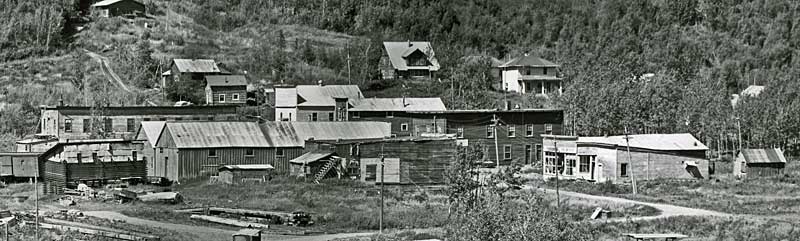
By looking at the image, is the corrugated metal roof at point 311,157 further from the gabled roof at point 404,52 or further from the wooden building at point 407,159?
the gabled roof at point 404,52

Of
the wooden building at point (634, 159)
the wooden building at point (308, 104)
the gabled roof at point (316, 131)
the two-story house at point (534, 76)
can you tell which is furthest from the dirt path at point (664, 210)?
the two-story house at point (534, 76)

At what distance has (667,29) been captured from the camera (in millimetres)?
134250

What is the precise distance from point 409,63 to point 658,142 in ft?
143

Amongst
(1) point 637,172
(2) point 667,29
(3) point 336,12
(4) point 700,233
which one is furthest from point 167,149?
(2) point 667,29

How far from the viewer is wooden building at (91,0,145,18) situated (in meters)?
98.4

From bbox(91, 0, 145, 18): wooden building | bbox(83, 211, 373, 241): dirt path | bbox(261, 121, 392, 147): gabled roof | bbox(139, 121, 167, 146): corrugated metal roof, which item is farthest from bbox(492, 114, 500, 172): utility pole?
bbox(91, 0, 145, 18): wooden building

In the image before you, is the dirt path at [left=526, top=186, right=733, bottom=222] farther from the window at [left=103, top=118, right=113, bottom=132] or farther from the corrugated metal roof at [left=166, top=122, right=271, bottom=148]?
the window at [left=103, top=118, right=113, bottom=132]

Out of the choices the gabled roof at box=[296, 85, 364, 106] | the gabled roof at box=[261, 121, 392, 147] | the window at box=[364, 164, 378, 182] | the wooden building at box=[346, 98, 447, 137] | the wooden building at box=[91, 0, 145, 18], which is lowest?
the window at box=[364, 164, 378, 182]

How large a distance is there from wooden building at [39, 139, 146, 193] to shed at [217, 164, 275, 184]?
4.24 metres

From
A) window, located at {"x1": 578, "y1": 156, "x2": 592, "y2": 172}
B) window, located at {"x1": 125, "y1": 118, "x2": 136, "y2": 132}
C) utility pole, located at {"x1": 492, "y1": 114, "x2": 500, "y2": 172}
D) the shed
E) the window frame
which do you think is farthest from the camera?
window, located at {"x1": 125, "y1": 118, "x2": 136, "y2": 132}

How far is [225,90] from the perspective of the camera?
258ft

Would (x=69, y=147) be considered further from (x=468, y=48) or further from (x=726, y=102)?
(x=468, y=48)

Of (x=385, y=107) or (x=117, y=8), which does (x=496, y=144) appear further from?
(x=117, y=8)

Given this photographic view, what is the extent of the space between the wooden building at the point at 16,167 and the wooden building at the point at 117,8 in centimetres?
4592
